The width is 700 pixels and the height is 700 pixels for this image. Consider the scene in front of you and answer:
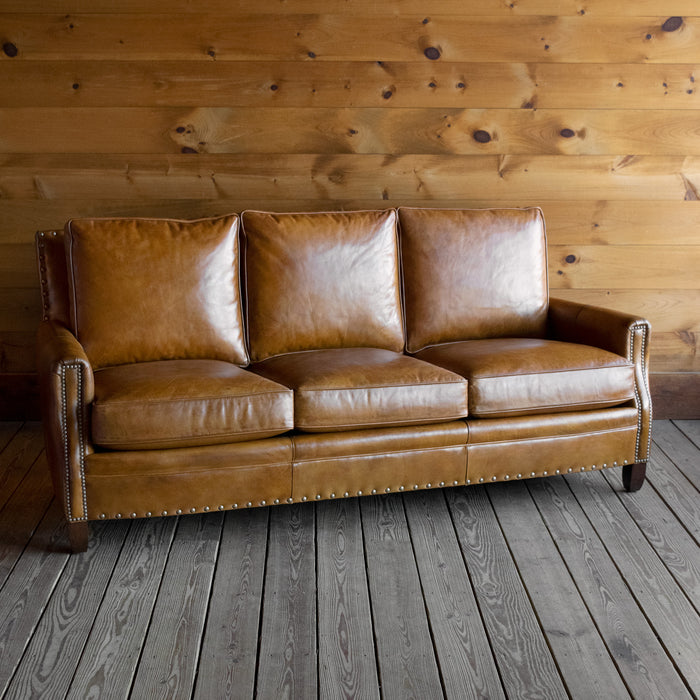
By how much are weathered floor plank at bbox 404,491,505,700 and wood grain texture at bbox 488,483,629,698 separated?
6.3 inches

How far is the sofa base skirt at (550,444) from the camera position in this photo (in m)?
2.52

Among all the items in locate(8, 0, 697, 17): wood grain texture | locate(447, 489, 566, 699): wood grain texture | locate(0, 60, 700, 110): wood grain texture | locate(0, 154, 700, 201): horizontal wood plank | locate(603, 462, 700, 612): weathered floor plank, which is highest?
locate(8, 0, 697, 17): wood grain texture

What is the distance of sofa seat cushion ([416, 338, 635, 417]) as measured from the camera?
250 centimetres

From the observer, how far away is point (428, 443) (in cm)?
247

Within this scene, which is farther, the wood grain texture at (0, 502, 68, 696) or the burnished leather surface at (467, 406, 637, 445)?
the burnished leather surface at (467, 406, 637, 445)

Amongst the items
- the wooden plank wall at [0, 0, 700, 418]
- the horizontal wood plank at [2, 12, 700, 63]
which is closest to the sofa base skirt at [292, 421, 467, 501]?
the wooden plank wall at [0, 0, 700, 418]

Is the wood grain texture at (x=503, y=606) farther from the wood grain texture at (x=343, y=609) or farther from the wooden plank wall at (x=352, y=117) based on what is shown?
the wooden plank wall at (x=352, y=117)

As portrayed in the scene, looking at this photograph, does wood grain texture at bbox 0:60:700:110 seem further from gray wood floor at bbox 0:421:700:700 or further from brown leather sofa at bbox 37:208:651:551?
gray wood floor at bbox 0:421:700:700

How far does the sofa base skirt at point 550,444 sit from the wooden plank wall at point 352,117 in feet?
3.17

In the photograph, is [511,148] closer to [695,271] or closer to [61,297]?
[695,271]

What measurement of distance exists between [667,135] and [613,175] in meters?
0.27

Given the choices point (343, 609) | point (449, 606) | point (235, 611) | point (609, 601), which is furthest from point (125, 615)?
point (609, 601)

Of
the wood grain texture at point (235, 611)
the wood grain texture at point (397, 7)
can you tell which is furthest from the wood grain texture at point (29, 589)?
the wood grain texture at point (397, 7)

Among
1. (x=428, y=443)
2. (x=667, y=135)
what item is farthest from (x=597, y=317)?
(x=667, y=135)
